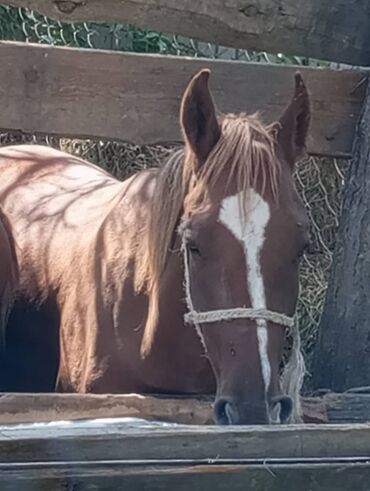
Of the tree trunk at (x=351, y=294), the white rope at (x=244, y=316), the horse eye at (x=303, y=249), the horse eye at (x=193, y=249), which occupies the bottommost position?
the tree trunk at (x=351, y=294)

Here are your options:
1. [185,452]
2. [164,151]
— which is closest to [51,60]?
[164,151]

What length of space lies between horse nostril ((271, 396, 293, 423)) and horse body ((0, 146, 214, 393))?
498 millimetres

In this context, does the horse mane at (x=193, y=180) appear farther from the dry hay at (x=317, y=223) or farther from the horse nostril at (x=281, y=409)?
the dry hay at (x=317, y=223)

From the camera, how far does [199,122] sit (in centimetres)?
317

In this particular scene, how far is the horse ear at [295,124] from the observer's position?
3217 millimetres

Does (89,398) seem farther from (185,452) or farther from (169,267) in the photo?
(185,452)

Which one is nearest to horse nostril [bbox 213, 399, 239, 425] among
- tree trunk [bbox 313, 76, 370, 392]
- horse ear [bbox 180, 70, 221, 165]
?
horse ear [bbox 180, 70, 221, 165]

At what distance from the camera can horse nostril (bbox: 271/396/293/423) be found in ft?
9.18

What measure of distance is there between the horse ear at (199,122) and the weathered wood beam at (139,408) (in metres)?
0.65

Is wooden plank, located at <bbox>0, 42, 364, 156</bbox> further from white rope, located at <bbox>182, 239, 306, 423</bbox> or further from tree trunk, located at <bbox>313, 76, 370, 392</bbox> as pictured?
white rope, located at <bbox>182, 239, 306, 423</bbox>

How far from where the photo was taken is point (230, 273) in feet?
9.55

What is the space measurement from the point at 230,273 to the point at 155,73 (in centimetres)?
98

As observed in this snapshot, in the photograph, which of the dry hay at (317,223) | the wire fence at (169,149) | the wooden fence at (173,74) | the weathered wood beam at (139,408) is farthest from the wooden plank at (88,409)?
the dry hay at (317,223)

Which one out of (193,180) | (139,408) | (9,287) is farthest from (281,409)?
(9,287)
